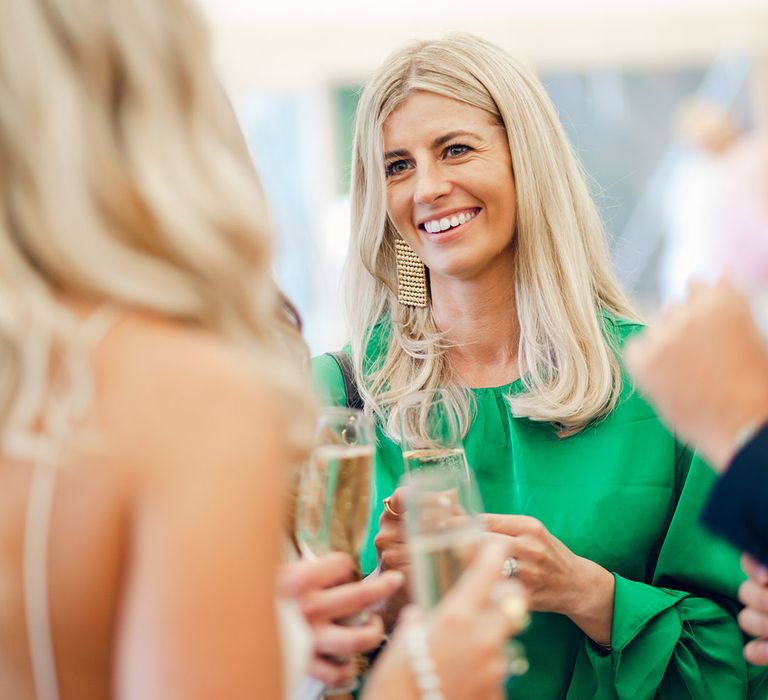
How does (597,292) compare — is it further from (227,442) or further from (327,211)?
(327,211)

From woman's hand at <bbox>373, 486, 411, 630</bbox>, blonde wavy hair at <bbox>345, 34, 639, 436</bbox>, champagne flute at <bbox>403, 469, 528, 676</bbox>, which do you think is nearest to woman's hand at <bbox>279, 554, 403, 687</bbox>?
champagne flute at <bbox>403, 469, 528, 676</bbox>

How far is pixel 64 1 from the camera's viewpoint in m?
1.08

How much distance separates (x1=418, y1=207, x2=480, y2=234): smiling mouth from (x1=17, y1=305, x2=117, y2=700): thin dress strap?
1437 mm

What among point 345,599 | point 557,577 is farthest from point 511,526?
point 345,599

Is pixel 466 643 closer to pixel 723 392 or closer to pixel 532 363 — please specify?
pixel 723 392

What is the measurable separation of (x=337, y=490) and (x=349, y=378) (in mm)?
986

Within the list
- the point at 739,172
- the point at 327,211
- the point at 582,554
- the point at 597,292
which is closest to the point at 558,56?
the point at 327,211

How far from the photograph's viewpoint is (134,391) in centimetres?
102

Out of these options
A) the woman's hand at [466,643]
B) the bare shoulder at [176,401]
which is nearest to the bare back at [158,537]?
the bare shoulder at [176,401]

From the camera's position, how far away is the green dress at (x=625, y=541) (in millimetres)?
2010

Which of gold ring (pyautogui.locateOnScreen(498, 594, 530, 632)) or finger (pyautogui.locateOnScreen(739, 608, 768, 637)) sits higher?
gold ring (pyautogui.locateOnScreen(498, 594, 530, 632))

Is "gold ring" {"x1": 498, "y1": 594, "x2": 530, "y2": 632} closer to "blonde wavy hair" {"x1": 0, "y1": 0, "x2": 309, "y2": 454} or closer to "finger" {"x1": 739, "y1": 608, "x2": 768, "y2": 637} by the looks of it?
"blonde wavy hair" {"x1": 0, "y1": 0, "x2": 309, "y2": 454}

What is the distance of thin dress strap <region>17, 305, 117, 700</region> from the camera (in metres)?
1.00

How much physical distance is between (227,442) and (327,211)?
24.5 ft
